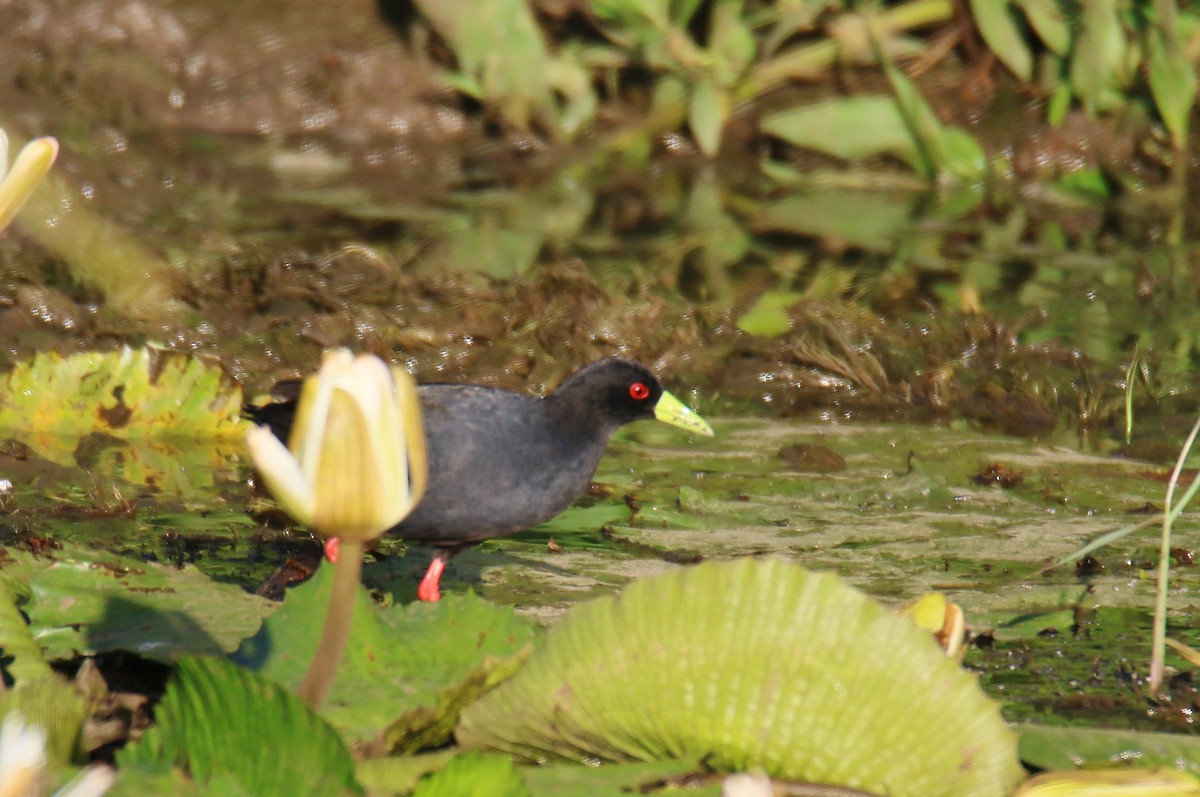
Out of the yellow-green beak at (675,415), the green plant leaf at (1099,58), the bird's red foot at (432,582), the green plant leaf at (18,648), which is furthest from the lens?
the green plant leaf at (1099,58)

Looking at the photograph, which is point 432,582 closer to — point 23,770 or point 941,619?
point 941,619

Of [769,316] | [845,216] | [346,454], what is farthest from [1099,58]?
[346,454]

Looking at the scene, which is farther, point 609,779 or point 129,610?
point 129,610

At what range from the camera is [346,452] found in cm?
137

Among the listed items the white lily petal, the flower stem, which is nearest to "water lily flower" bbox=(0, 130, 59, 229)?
the white lily petal

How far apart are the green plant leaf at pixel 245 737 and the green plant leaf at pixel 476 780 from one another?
0.09 metres

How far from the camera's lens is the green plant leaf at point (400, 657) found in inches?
77.4

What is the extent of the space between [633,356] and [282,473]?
367 centimetres

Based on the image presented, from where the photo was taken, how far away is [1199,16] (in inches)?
296

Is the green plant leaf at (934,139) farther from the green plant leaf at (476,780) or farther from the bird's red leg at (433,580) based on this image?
the green plant leaf at (476,780)

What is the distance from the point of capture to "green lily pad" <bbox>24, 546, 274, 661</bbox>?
7.63ft

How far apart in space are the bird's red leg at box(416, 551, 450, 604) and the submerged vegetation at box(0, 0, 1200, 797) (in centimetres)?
10

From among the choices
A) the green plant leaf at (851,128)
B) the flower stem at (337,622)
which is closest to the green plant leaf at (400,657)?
the flower stem at (337,622)

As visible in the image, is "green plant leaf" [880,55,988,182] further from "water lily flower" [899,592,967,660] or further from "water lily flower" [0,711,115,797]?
"water lily flower" [0,711,115,797]
